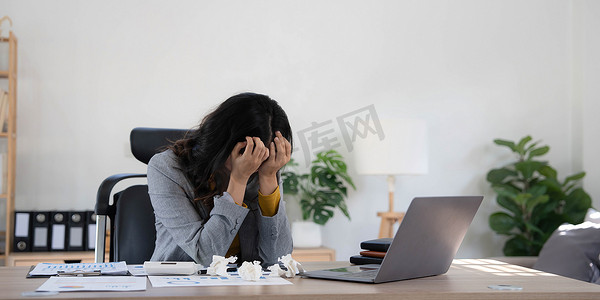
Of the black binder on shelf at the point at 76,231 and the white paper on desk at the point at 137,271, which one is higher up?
the white paper on desk at the point at 137,271

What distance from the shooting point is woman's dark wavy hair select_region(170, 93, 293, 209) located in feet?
6.12

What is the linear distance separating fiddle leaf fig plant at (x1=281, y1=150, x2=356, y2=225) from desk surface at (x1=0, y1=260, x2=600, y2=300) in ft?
7.94

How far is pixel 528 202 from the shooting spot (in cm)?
405

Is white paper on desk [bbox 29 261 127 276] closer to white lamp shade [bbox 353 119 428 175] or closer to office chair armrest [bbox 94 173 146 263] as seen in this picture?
office chair armrest [bbox 94 173 146 263]

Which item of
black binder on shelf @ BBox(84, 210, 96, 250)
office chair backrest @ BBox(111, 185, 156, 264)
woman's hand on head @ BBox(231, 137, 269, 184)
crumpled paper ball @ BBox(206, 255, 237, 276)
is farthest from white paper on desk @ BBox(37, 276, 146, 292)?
black binder on shelf @ BBox(84, 210, 96, 250)

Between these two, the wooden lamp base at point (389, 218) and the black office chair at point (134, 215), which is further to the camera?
the wooden lamp base at point (389, 218)

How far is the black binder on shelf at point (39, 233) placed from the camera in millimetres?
3598

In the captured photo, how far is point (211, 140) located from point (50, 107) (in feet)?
7.77

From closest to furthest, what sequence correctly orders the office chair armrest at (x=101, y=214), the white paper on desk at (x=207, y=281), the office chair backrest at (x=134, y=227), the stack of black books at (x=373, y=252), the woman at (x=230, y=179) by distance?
1. the white paper on desk at (x=207, y=281)
2. the stack of black books at (x=373, y=252)
3. the woman at (x=230, y=179)
4. the office chair backrest at (x=134, y=227)
5. the office chair armrest at (x=101, y=214)

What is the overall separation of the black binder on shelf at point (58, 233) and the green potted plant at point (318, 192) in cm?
126

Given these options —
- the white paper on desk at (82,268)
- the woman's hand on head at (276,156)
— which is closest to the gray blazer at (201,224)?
the woman's hand on head at (276,156)

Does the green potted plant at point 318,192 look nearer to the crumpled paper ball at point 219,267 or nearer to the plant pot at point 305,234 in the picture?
the plant pot at point 305,234

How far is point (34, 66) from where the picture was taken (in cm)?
387

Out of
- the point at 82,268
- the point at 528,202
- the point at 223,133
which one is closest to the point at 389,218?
the point at 528,202
